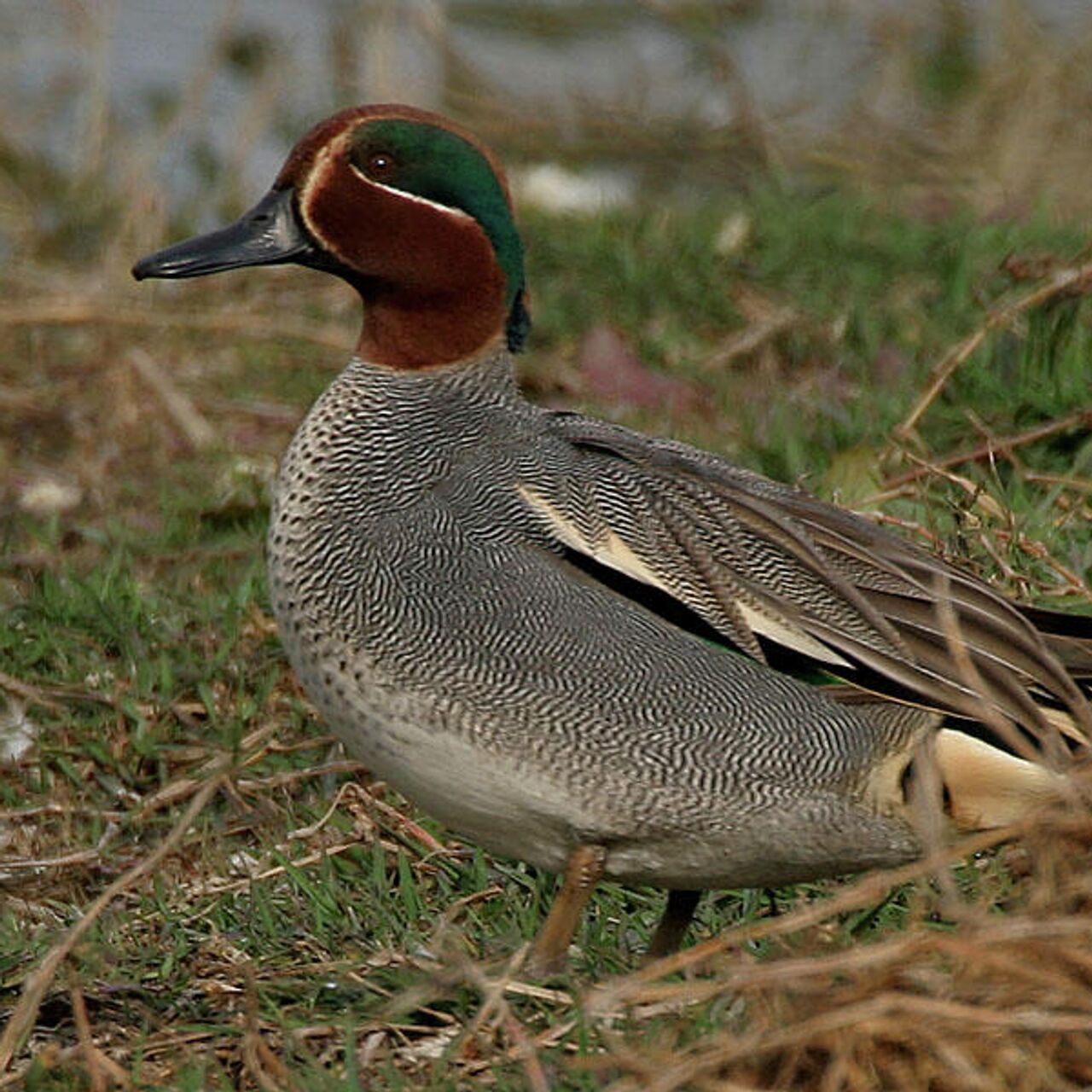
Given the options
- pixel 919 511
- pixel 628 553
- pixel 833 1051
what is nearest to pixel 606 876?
pixel 628 553

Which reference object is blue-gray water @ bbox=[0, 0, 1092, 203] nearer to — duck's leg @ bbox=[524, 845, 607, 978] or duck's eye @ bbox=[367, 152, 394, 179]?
duck's eye @ bbox=[367, 152, 394, 179]

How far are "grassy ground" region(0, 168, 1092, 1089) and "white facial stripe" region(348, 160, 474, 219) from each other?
95cm

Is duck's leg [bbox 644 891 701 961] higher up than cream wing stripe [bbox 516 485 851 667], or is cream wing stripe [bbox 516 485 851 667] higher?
cream wing stripe [bbox 516 485 851 667]

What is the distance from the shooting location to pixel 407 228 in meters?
3.50

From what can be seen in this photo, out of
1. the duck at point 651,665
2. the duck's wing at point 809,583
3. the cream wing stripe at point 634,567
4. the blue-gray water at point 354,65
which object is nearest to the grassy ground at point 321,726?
the duck at point 651,665

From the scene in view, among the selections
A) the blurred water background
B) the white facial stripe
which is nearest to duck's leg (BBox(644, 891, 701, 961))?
the white facial stripe

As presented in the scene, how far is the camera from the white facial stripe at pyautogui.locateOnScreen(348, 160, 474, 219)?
350 cm

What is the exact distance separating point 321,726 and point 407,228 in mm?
1144

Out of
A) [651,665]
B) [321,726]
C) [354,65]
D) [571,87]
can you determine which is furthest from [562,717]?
[571,87]

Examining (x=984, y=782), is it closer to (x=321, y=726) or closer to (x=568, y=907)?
(x=568, y=907)

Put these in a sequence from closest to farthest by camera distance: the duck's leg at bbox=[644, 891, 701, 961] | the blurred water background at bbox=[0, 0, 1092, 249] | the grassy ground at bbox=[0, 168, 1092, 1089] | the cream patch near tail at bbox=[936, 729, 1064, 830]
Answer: the grassy ground at bbox=[0, 168, 1092, 1089], the cream patch near tail at bbox=[936, 729, 1064, 830], the duck's leg at bbox=[644, 891, 701, 961], the blurred water background at bbox=[0, 0, 1092, 249]

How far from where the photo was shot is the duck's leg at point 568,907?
10.1 feet

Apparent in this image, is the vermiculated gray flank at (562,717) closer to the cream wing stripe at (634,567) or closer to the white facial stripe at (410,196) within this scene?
the cream wing stripe at (634,567)

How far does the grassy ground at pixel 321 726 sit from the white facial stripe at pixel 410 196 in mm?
949
